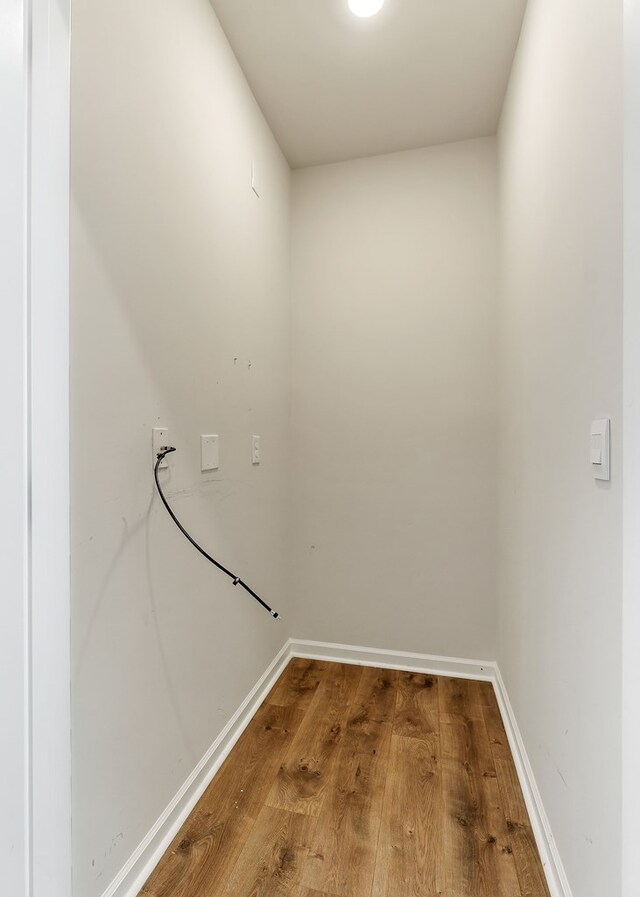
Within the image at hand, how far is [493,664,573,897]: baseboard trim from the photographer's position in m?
1.06

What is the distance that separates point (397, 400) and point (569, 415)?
121 cm

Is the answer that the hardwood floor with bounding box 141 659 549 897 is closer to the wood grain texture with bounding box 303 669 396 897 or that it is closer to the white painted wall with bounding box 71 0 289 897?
the wood grain texture with bounding box 303 669 396 897

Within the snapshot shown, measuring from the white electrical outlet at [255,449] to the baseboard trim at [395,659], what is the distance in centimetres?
112

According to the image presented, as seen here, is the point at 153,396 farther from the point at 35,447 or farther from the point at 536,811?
the point at 536,811

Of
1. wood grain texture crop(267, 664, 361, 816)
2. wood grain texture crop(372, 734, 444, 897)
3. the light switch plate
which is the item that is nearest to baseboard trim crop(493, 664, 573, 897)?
wood grain texture crop(372, 734, 444, 897)

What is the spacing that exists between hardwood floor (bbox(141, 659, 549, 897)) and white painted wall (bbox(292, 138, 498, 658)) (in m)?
0.49

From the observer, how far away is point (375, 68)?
1.75 m

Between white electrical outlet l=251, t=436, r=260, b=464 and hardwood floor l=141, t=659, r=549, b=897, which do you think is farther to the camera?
white electrical outlet l=251, t=436, r=260, b=464

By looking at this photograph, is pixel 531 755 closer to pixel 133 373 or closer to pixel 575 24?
pixel 133 373

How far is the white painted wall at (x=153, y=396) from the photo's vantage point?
37.7 inches

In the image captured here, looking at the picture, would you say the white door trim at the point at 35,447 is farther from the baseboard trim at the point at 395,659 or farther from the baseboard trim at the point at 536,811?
the baseboard trim at the point at 395,659

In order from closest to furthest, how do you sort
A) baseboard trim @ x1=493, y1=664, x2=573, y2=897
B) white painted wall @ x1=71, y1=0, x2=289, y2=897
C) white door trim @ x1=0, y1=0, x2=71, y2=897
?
white door trim @ x1=0, y1=0, x2=71, y2=897 < white painted wall @ x1=71, y1=0, x2=289, y2=897 < baseboard trim @ x1=493, y1=664, x2=573, y2=897

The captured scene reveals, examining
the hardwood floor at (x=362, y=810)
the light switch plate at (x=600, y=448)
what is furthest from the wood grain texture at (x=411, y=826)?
the light switch plate at (x=600, y=448)

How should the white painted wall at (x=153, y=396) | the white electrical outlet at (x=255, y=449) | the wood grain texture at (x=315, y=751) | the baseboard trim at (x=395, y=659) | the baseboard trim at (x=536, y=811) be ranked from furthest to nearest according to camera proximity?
the baseboard trim at (x=395, y=659)
the white electrical outlet at (x=255, y=449)
the wood grain texture at (x=315, y=751)
the baseboard trim at (x=536, y=811)
the white painted wall at (x=153, y=396)
